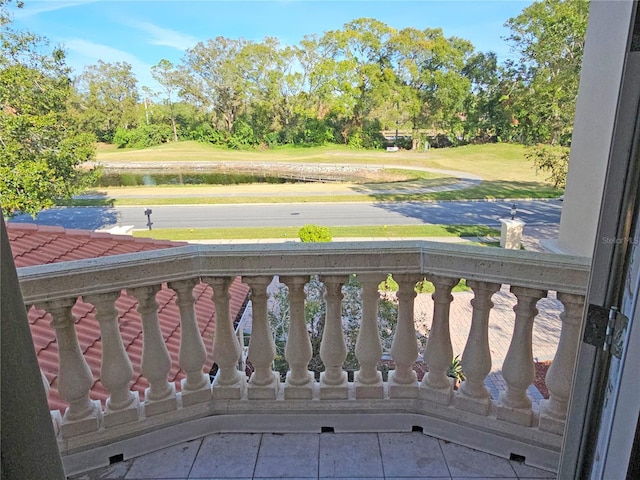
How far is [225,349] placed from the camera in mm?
1461

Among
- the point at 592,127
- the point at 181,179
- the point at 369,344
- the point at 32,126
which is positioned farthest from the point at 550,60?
the point at 181,179

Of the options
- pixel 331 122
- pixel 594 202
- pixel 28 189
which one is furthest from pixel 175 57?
pixel 594 202

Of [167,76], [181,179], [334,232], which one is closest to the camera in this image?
[334,232]

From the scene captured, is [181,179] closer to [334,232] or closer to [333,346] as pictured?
[334,232]

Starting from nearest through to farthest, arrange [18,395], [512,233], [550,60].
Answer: [18,395]
[550,60]
[512,233]

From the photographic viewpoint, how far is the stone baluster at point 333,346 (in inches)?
55.1

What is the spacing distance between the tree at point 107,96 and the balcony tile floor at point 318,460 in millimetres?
19834

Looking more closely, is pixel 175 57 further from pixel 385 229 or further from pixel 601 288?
pixel 601 288

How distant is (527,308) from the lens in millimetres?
1281

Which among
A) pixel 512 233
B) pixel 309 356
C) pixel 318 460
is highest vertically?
pixel 309 356

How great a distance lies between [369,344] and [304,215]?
1288 centimetres

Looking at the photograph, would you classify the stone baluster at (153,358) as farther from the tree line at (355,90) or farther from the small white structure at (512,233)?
the small white structure at (512,233)

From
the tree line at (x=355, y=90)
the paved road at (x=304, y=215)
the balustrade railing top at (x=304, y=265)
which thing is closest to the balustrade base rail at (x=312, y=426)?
the balustrade railing top at (x=304, y=265)

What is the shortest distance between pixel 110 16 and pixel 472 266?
3.84m
